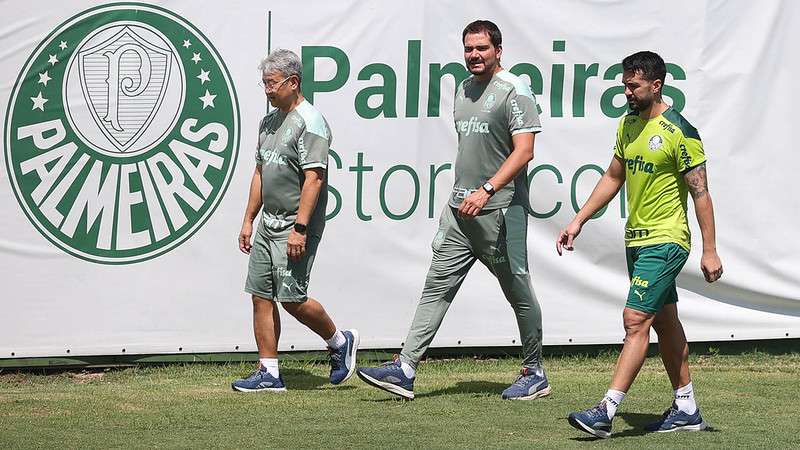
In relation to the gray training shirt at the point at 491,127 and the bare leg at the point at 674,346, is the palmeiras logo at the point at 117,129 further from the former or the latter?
the bare leg at the point at 674,346

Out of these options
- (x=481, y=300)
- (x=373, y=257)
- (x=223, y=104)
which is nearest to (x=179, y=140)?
(x=223, y=104)

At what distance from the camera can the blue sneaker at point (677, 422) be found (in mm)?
6141

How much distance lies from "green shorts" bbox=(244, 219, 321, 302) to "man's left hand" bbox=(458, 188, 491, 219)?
100 cm

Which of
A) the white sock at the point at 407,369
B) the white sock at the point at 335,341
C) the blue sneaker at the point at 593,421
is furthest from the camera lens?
the white sock at the point at 335,341

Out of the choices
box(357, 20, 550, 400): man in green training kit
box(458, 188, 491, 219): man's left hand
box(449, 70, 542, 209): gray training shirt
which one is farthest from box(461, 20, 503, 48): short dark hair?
box(458, 188, 491, 219): man's left hand

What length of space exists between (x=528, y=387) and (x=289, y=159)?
68.5 inches

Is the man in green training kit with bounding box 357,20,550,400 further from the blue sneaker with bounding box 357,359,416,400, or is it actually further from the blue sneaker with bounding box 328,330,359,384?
the blue sneaker with bounding box 328,330,359,384

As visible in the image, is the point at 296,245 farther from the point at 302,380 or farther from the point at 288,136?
the point at 302,380

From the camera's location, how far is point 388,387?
6.83 meters

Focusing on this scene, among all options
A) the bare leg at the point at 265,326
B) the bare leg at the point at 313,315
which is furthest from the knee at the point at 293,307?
the bare leg at the point at 265,326

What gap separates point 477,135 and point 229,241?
2.08 metres

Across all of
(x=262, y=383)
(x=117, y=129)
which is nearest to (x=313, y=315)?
(x=262, y=383)

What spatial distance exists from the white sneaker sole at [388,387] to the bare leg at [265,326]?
763 mm

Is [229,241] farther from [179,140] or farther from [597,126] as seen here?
[597,126]
